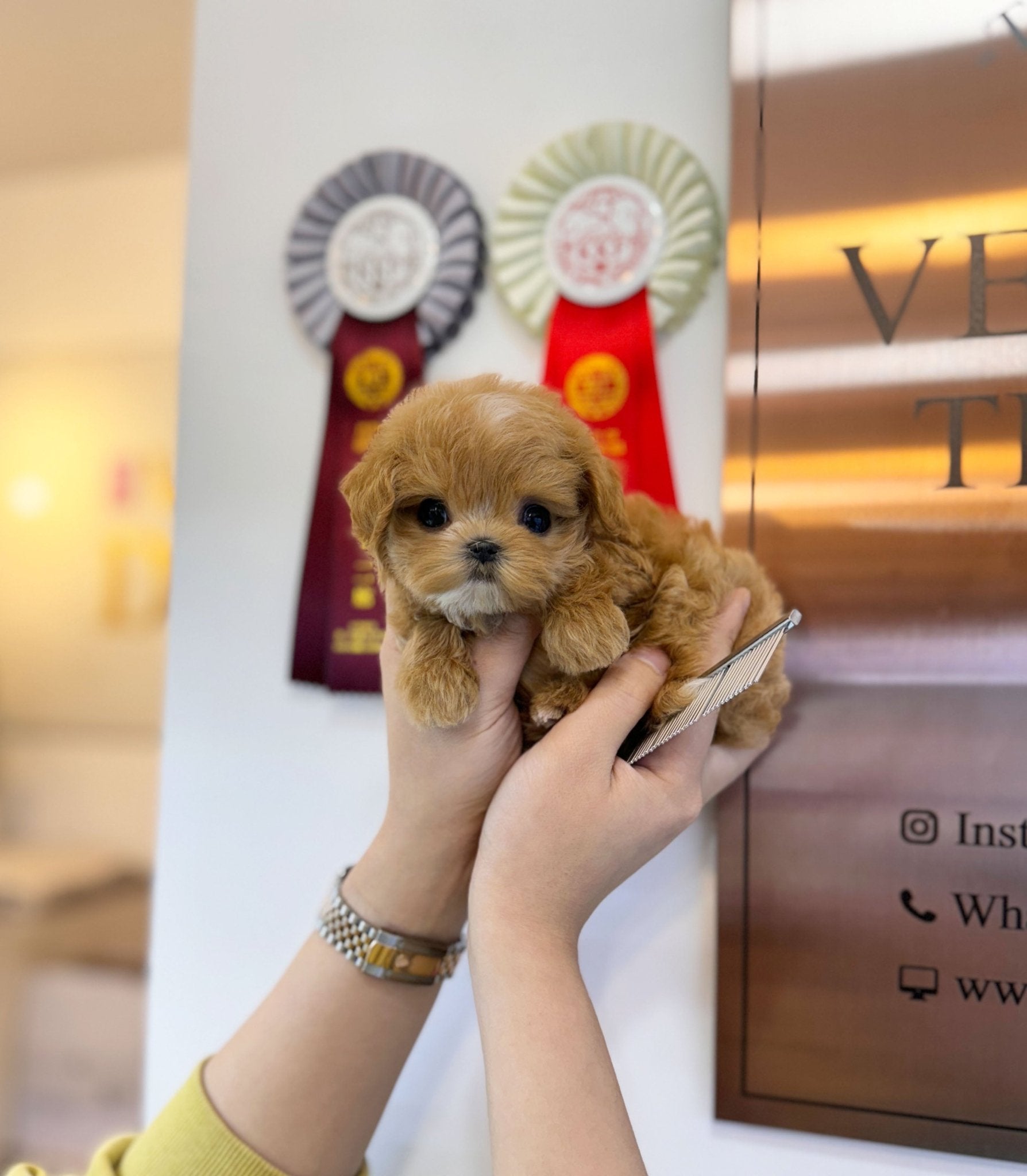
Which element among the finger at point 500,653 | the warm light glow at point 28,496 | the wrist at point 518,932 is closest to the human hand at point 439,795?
the finger at point 500,653

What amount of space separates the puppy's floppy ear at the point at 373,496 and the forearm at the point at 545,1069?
0.31 meters

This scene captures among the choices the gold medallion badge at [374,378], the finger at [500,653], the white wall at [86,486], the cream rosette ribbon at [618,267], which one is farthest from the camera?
the white wall at [86,486]

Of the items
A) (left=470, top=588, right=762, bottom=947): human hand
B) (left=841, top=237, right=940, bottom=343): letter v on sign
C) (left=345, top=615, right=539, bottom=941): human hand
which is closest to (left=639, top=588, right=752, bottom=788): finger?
(left=470, top=588, right=762, bottom=947): human hand

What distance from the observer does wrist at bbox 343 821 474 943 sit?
812mm

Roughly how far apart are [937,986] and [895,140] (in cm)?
84

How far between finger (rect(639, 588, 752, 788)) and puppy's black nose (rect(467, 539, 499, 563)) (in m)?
0.22

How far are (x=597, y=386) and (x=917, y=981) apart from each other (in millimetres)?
693

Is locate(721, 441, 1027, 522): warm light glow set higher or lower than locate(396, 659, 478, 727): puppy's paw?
higher

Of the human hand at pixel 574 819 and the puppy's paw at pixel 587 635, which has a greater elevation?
the puppy's paw at pixel 587 635

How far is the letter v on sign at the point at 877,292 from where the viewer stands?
885 millimetres

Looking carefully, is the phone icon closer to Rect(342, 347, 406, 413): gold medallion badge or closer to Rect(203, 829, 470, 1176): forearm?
A: Rect(203, 829, 470, 1176): forearm

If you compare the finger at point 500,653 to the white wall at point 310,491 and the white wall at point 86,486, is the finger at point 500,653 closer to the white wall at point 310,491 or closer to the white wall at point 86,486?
the white wall at point 310,491

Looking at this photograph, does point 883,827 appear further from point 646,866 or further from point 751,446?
point 751,446

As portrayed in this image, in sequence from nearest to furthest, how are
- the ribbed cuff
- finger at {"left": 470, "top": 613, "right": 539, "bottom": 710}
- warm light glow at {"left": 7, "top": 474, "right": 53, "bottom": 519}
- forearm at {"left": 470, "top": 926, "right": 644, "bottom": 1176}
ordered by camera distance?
forearm at {"left": 470, "top": 926, "right": 644, "bottom": 1176} → finger at {"left": 470, "top": 613, "right": 539, "bottom": 710} → the ribbed cuff → warm light glow at {"left": 7, "top": 474, "right": 53, "bottom": 519}
